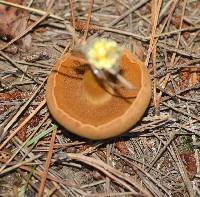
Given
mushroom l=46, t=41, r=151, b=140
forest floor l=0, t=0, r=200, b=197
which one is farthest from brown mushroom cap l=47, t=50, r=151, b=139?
forest floor l=0, t=0, r=200, b=197

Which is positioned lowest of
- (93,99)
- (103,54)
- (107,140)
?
(107,140)

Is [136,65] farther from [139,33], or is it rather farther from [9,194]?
[9,194]

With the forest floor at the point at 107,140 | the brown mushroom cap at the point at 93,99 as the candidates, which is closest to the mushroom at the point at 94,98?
the brown mushroom cap at the point at 93,99

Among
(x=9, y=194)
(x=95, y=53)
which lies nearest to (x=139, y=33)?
(x=95, y=53)

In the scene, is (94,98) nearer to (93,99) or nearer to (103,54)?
(93,99)

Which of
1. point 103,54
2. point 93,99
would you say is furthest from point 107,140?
point 103,54

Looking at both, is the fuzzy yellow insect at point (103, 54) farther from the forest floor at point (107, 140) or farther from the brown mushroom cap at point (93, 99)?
the forest floor at point (107, 140)
